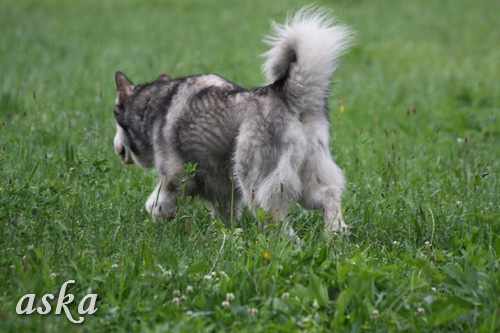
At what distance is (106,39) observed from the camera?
43.7 feet

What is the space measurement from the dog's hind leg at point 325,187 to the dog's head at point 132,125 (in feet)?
4.71

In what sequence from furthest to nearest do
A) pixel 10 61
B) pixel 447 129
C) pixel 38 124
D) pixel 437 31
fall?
1. pixel 437 31
2. pixel 10 61
3. pixel 447 129
4. pixel 38 124

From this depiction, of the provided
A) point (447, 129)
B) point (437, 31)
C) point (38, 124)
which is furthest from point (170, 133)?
point (437, 31)

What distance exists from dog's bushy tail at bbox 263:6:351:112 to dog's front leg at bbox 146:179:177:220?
1.11 m

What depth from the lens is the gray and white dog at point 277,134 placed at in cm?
433

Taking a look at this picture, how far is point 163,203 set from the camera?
4914mm

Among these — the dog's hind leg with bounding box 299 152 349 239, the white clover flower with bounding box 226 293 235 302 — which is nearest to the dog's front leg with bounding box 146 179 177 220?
the dog's hind leg with bounding box 299 152 349 239

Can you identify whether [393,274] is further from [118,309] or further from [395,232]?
[118,309]

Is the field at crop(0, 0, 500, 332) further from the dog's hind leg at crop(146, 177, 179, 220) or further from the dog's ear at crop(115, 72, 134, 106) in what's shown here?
the dog's ear at crop(115, 72, 134, 106)

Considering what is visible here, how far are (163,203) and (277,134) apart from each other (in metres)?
1.06

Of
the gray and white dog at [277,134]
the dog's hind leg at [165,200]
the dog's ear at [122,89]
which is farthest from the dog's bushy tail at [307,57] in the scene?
the dog's ear at [122,89]

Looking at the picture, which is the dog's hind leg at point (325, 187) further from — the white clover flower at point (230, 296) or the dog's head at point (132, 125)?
the dog's head at point (132, 125)

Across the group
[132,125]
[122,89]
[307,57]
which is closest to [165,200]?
[132,125]

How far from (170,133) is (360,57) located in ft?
27.3
